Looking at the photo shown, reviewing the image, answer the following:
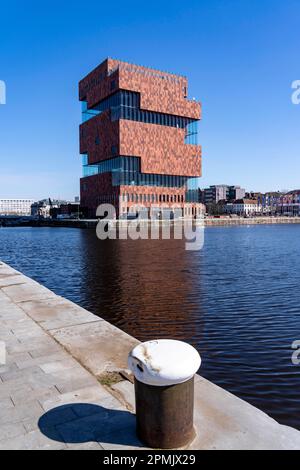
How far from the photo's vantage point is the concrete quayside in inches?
186

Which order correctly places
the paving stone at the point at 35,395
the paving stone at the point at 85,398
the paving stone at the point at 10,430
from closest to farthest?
the paving stone at the point at 10,430 → the paving stone at the point at 85,398 → the paving stone at the point at 35,395

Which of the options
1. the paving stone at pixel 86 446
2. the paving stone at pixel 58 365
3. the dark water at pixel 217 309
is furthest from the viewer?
the dark water at pixel 217 309

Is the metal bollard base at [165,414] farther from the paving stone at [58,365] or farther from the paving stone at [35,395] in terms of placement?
the paving stone at [58,365]

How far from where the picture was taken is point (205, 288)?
1959 cm

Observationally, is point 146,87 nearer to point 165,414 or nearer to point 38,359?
point 38,359

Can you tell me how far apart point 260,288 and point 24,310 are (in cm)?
1259

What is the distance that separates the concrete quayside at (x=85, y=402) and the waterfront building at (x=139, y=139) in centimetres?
10260

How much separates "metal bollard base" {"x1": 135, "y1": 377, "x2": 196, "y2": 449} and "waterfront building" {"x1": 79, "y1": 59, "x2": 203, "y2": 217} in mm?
106486

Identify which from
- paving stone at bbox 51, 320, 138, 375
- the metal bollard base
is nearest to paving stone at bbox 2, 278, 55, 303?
paving stone at bbox 51, 320, 138, 375

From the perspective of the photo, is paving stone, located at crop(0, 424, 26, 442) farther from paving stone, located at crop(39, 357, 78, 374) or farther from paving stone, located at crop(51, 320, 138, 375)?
paving stone, located at crop(51, 320, 138, 375)

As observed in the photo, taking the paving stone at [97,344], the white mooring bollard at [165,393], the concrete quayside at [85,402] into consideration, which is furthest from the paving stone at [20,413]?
the white mooring bollard at [165,393]

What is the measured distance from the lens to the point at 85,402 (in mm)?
5684

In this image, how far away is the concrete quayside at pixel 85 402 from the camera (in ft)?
15.5

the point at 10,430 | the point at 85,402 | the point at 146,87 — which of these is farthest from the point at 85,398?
the point at 146,87
